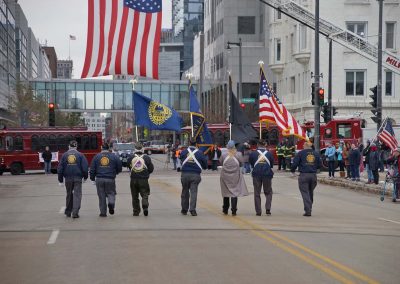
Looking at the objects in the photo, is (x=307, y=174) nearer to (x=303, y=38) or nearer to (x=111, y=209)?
(x=111, y=209)

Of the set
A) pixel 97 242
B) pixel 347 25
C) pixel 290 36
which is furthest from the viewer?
pixel 290 36

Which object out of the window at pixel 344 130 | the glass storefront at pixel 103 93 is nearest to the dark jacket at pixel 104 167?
the window at pixel 344 130

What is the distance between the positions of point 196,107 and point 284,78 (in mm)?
41773

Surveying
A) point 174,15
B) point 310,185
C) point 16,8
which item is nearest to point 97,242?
point 310,185

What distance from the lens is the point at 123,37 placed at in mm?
15734

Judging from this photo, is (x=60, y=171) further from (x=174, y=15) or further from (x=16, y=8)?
(x=174, y=15)

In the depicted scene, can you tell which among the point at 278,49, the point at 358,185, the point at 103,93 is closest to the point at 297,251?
the point at 358,185

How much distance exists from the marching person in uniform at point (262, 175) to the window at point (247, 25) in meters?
69.4

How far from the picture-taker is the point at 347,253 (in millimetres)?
10914

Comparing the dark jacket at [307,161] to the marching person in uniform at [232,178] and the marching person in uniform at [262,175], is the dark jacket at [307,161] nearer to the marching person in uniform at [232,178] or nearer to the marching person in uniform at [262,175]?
the marching person in uniform at [262,175]

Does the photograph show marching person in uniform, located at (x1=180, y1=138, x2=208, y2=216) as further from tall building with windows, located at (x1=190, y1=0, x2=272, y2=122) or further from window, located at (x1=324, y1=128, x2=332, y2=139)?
tall building with windows, located at (x1=190, y1=0, x2=272, y2=122)

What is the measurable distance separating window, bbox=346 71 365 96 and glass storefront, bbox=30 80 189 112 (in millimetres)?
37661

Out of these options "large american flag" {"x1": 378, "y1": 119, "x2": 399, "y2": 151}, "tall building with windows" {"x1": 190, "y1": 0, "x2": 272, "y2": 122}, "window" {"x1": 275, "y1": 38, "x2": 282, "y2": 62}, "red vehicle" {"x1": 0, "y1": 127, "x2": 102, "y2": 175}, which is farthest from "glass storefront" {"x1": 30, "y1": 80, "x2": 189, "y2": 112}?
"large american flag" {"x1": 378, "y1": 119, "x2": 399, "y2": 151}

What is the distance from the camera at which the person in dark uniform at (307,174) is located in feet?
54.4
